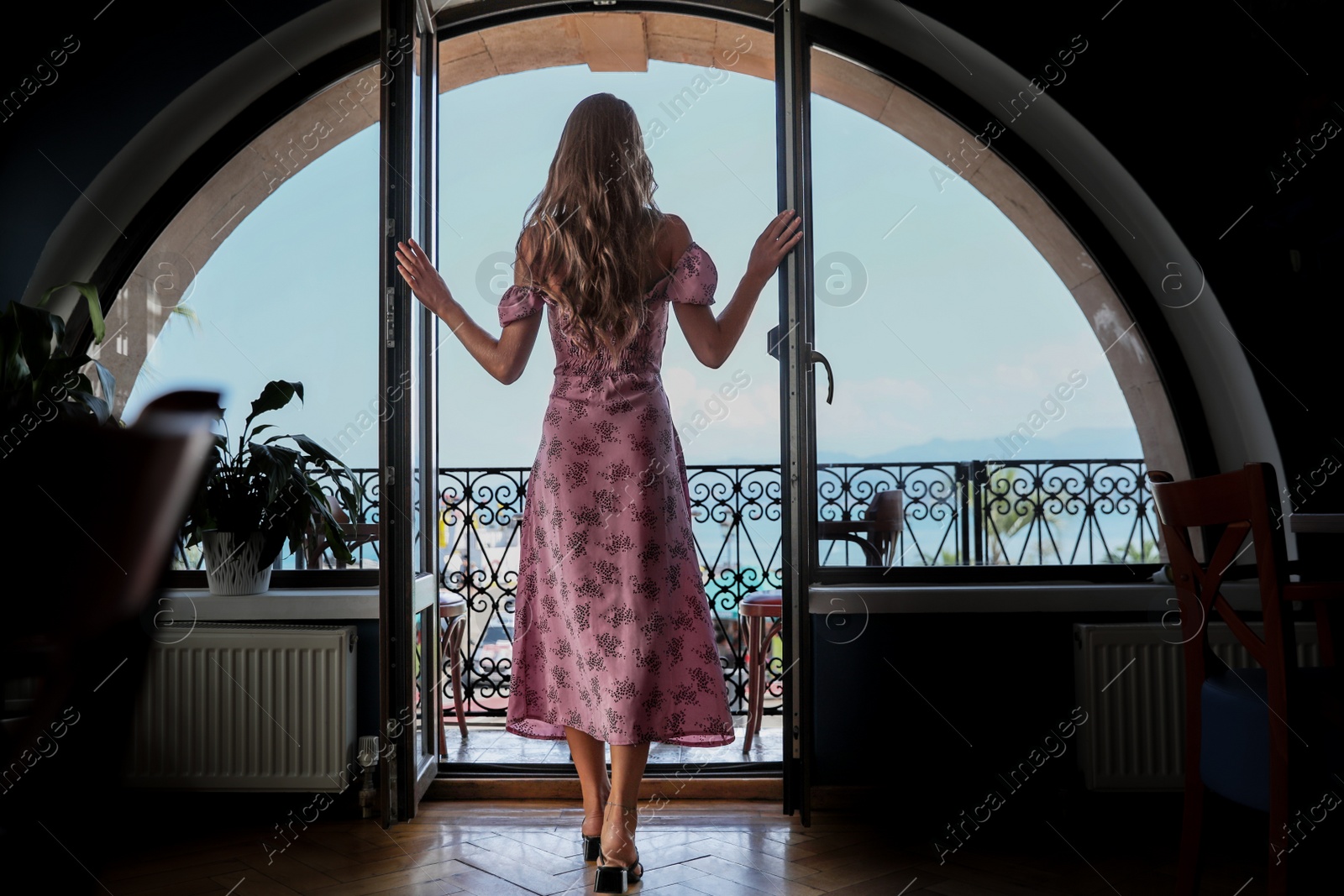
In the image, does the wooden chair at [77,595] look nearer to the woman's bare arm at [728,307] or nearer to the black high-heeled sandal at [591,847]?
the woman's bare arm at [728,307]

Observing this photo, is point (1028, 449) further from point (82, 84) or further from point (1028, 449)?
point (82, 84)

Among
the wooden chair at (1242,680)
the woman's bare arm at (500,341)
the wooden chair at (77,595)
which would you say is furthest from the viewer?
the woman's bare arm at (500,341)

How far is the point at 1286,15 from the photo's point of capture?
241 cm

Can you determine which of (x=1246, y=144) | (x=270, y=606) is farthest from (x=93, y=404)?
(x=1246, y=144)

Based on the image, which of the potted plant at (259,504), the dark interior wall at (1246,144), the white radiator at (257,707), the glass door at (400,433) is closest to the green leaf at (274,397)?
the potted plant at (259,504)

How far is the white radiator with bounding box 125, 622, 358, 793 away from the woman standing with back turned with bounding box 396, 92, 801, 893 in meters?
0.75

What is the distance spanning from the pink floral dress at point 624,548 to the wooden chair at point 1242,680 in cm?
81

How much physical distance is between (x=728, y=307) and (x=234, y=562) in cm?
147

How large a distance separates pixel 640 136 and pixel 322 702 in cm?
157

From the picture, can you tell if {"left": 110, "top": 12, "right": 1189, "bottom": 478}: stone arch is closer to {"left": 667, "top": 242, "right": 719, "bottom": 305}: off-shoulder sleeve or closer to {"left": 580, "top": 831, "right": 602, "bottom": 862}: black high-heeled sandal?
{"left": 667, "top": 242, "right": 719, "bottom": 305}: off-shoulder sleeve

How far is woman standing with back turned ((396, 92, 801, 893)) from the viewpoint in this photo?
1720 mm

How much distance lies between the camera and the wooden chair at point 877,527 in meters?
2.59

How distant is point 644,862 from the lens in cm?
194

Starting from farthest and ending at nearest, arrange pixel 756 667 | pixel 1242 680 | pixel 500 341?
pixel 756 667 → pixel 500 341 → pixel 1242 680
